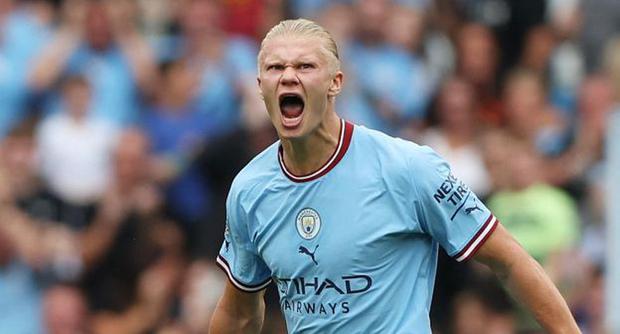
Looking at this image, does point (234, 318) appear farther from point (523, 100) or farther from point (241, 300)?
point (523, 100)

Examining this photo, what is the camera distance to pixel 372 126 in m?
12.3

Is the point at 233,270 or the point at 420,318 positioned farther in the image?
the point at 233,270

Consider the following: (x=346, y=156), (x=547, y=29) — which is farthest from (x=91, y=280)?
(x=346, y=156)

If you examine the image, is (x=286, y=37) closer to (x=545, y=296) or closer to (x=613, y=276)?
(x=545, y=296)

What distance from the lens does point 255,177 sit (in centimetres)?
628

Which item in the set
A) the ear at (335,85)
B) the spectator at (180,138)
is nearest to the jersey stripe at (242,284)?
the ear at (335,85)

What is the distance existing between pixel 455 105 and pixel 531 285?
627cm

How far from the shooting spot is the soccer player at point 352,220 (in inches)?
235

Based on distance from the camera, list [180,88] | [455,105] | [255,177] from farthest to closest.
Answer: [180,88]
[455,105]
[255,177]

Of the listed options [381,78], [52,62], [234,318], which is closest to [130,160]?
[52,62]

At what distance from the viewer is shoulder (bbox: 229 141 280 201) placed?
20.5 feet

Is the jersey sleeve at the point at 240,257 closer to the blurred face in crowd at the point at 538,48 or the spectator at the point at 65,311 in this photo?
the spectator at the point at 65,311

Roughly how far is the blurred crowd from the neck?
4.28 metres

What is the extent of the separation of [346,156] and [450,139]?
234 inches
